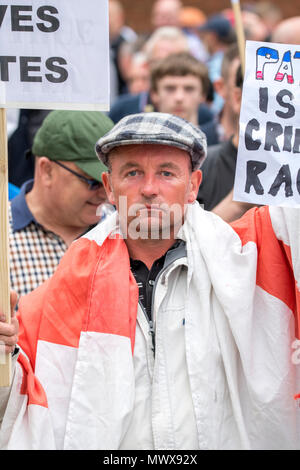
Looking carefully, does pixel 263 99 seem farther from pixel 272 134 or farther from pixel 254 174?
pixel 254 174

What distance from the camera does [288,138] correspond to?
2.66 metres

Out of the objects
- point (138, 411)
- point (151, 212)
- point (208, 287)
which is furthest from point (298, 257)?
point (138, 411)

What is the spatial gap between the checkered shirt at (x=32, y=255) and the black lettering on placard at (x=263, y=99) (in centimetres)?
143

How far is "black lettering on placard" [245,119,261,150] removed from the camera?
2650mm

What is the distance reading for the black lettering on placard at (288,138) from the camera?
266cm

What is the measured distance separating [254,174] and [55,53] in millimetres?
785

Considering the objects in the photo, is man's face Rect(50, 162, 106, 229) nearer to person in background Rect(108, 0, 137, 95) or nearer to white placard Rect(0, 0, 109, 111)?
white placard Rect(0, 0, 109, 111)

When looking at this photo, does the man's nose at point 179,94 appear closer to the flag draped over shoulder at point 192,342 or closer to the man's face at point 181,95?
the man's face at point 181,95

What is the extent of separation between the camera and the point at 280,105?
266cm

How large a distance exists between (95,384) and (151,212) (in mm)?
591

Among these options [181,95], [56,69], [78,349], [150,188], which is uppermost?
[56,69]

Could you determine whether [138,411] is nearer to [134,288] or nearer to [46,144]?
[134,288]

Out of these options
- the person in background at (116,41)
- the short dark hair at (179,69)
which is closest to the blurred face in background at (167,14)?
the person in background at (116,41)

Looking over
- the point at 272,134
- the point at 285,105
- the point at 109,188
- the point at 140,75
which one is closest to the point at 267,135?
the point at 272,134
